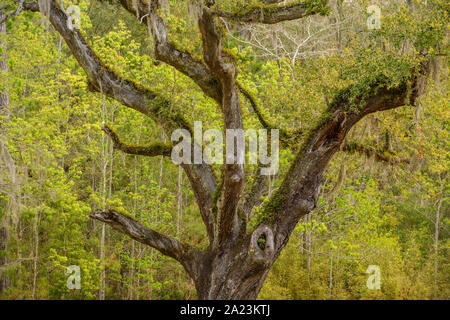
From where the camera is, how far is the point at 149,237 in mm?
7113

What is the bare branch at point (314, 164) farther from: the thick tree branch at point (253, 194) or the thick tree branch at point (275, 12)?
the thick tree branch at point (275, 12)

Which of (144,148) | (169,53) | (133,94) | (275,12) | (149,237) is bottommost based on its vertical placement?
(149,237)

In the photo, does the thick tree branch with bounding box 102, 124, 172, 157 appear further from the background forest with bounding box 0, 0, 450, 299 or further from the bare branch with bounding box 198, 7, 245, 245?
the background forest with bounding box 0, 0, 450, 299

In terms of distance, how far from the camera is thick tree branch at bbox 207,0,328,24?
582 centimetres

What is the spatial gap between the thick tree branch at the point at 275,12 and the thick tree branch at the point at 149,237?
9.95 ft

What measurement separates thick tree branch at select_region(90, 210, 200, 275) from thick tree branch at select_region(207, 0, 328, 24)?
3.03 meters

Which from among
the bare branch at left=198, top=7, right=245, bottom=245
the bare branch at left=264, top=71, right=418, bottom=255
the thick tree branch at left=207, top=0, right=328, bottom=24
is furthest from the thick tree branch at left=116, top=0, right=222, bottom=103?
the bare branch at left=264, top=71, right=418, bottom=255

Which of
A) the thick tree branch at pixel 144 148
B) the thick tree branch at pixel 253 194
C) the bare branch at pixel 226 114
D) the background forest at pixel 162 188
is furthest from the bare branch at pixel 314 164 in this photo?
the thick tree branch at pixel 144 148

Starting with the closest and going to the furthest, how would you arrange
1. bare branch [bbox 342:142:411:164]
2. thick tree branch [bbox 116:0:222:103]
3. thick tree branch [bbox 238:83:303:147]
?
thick tree branch [bbox 116:0:222:103] < bare branch [bbox 342:142:411:164] < thick tree branch [bbox 238:83:303:147]

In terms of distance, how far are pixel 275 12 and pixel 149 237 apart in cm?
349

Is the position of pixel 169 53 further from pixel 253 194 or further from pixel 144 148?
pixel 253 194

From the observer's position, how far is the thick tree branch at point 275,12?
5824 millimetres

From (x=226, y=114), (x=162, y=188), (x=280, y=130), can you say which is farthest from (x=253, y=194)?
(x=162, y=188)

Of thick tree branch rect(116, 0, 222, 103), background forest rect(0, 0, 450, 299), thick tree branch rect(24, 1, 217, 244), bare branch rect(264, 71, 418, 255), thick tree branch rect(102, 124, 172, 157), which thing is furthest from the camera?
background forest rect(0, 0, 450, 299)
